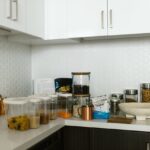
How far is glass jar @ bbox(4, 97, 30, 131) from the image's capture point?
128cm

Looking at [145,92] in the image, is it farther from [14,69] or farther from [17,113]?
[14,69]

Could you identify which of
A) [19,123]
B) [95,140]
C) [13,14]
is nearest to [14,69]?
[13,14]

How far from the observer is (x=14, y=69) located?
2.04m

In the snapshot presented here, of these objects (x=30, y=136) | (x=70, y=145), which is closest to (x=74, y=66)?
(x=70, y=145)

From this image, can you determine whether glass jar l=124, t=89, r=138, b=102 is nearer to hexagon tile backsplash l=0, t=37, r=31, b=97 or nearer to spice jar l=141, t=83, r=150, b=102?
spice jar l=141, t=83, r=150, b=102

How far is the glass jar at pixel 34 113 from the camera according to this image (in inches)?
51.6

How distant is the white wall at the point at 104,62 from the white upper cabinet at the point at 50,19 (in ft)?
1.05

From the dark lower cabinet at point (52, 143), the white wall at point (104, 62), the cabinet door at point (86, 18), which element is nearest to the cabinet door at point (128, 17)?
the cabinet door at point (86, 18)

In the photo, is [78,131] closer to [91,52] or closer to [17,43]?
[91,52]

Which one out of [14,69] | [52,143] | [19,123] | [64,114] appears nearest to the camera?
[19,123]

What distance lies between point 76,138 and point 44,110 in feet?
0.92

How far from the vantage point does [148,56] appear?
196 centimetres

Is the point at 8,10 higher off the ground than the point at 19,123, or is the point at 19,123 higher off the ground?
the point at 8,10

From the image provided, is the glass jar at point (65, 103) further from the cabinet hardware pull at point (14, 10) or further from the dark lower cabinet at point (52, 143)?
the cabinet hardware pull at point (14, 10)
